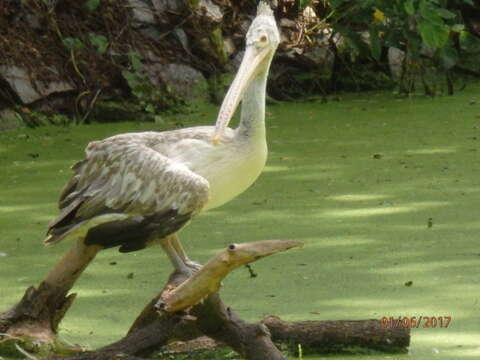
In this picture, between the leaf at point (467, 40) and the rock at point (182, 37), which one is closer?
the leaf at point (467, 40)

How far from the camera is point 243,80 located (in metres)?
3.88

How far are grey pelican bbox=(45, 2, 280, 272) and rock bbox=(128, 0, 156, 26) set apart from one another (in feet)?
15.7

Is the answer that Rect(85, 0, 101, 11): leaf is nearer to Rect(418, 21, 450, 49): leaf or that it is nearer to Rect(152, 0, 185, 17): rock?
Rect(152, 0, 185, 17): rock

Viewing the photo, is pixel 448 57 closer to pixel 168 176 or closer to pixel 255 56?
pixel 255 56

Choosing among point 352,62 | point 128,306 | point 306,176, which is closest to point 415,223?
point 306,176

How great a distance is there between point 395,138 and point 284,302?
10.1ft

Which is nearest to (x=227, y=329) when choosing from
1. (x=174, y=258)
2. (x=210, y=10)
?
(x=174, y=258)

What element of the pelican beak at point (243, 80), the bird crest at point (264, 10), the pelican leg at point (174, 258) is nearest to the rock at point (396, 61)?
Result: the bird crest at point (264, 10)

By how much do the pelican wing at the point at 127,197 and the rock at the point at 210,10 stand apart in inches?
191

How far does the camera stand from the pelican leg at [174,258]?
3.67 meters

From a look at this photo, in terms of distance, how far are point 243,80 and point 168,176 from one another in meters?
0.43

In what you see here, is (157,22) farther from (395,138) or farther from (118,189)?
(118,189)

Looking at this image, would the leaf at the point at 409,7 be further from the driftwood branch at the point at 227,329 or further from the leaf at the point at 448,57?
the driftwood branch at the point at 227,329
